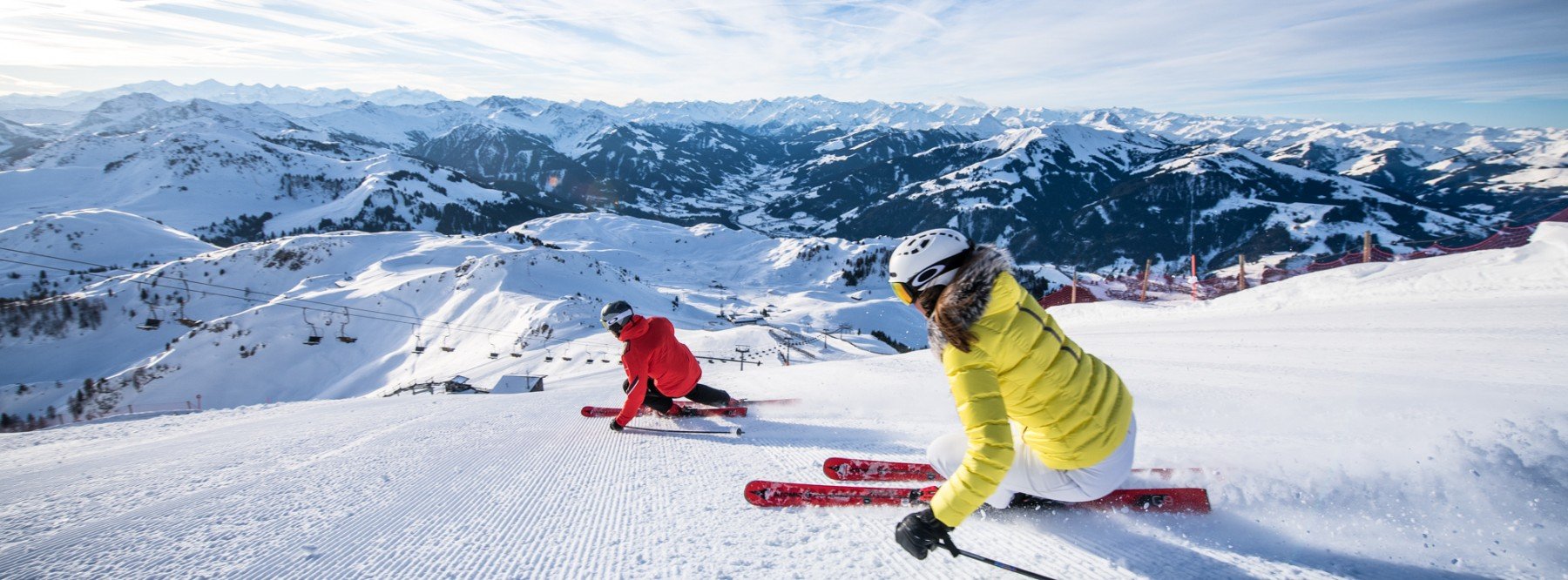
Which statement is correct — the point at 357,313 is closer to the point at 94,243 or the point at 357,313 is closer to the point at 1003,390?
the point at 1003,390

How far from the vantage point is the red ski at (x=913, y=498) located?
3.69 m

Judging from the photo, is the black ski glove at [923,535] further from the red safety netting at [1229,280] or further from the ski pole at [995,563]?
the red safety netting at [1229,280]

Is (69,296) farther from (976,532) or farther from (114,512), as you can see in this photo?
(976,532)

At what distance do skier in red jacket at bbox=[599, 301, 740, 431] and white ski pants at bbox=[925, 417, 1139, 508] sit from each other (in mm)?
3887

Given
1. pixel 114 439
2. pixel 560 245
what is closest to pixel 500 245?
pixel 560 245

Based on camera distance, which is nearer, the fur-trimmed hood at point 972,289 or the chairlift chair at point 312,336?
the fur-trimmed hood at point 972,289

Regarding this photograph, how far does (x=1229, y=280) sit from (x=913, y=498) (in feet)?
65.6

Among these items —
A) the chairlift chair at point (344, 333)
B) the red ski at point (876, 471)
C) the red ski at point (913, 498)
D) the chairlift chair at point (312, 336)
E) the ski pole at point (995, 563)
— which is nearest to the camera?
the ski pole at point (995, 563)

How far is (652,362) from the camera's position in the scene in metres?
6.89

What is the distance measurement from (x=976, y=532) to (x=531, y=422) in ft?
20.8

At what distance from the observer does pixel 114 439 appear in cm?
863

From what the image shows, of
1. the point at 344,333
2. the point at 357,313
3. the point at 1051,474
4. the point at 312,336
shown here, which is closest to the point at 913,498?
the point at 1051,474

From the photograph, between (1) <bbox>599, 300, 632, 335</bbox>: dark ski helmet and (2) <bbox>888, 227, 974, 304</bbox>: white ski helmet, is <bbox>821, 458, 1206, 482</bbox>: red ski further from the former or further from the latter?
(1) <bbox>599, 300, 632, 335</bbox>: dark ski helmet

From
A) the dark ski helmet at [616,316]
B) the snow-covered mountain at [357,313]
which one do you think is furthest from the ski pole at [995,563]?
the snow-covered mountain at [357,313]
